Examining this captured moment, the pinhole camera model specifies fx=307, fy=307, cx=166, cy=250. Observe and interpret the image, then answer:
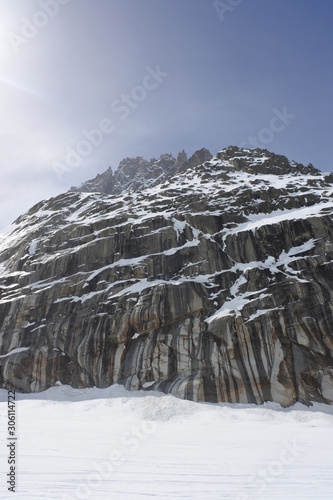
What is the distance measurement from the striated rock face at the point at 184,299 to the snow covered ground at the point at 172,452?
12.1 feet

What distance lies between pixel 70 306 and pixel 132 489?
1382 inches

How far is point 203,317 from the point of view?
36969 millimetres

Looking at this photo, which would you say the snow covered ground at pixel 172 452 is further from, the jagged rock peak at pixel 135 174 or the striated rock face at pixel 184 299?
the jagged rock peak at pixel 135 174

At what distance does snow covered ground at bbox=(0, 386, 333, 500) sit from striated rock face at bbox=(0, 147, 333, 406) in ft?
12.1

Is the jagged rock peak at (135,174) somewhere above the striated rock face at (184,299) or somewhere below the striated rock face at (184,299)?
above

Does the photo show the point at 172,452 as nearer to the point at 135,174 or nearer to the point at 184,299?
the point at 184,299

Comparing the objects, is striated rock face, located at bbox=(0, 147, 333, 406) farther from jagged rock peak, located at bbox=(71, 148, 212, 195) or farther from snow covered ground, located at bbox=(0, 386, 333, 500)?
jagged rock peak, located at bbox=(71, 148, 212, 195)

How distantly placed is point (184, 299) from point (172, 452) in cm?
2435

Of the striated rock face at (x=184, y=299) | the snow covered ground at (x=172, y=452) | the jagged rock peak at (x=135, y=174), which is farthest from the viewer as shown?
the jagged rock peak at (x=135, y=174)

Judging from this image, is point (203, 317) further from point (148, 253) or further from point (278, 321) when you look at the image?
point (148, 253)

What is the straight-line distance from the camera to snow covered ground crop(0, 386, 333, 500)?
9.81 m

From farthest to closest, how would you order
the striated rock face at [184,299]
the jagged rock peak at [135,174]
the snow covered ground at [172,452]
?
the jagged rock peak at [135,174], the striated rock face at [184,299], the snow covered ground at [172,452]

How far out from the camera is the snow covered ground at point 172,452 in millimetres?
9812

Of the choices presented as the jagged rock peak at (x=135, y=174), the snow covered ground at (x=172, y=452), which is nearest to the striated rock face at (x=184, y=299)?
the snow covered ground at (x=172, y=452)
